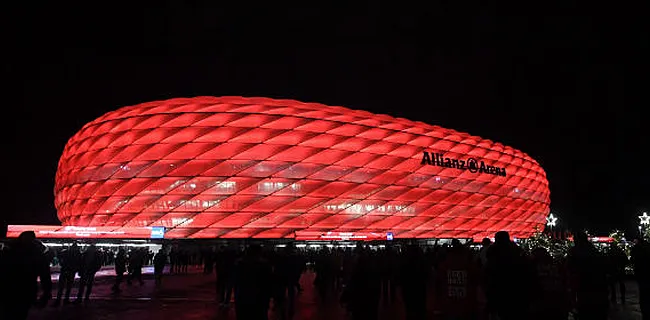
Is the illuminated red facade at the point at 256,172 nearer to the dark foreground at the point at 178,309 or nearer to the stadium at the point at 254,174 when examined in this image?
the stadium at the point at 254,174

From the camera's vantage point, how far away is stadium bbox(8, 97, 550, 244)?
3994 centimetres

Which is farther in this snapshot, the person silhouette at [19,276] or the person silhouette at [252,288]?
the person silhouette at [19,276]

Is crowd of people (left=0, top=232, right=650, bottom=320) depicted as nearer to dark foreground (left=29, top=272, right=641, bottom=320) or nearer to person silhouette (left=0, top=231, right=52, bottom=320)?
person silhouette (left=0, top=231, right=52, bottom=320)

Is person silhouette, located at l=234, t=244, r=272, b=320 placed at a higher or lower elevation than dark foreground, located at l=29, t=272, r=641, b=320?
higher

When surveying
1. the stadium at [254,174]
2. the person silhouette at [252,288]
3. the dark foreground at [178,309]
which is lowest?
the dark foreground at [178,309]

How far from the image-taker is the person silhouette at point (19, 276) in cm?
608

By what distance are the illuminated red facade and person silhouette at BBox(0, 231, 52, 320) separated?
33.5m

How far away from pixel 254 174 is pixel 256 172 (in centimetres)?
24

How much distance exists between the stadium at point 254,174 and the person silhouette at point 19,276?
29.8 metres

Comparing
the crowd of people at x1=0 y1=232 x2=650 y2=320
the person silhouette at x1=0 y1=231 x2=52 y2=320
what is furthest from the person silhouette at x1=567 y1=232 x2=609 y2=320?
the person silhouette at x1=0 y1=231 x2=52 y2=320

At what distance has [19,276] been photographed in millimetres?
6137

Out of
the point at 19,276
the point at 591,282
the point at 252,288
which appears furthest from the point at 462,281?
the point at 19,276

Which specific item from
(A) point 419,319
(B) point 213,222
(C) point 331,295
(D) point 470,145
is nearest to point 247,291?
(A) point 419,319

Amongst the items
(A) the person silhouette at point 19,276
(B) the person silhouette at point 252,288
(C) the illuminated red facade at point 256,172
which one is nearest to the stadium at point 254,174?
(C) the illuminated red facade at point 256,172
